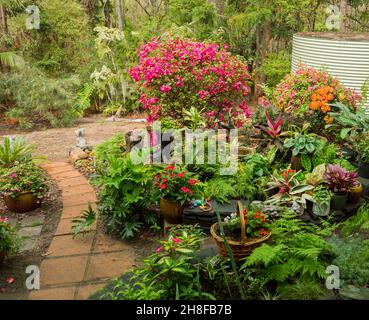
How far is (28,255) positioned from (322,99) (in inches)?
154

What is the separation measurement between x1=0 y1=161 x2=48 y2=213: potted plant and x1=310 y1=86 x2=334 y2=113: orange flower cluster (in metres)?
3.49

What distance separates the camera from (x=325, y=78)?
5844mm

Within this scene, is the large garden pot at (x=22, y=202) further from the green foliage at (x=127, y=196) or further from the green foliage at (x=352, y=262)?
the green foliage at (x=352, y=262)

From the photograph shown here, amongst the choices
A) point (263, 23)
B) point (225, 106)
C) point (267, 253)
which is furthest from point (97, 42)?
point (267, 253)

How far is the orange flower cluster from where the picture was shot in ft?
17.6

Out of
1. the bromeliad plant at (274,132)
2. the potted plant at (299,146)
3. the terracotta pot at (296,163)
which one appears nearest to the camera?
the potted plant at (299,146)

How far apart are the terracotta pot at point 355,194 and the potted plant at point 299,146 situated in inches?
26.6

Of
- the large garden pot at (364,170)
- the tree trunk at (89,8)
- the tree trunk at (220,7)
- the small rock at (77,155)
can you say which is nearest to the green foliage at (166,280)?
the large garden pot at (364,170)

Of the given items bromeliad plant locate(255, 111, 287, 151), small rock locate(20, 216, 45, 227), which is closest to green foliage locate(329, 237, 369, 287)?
bromeliad plant locate(255, 111, 287, 151)

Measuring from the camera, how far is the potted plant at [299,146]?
4.75 m

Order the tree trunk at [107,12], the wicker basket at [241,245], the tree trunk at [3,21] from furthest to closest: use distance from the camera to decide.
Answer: the tree trunk at [107,12] → the tree trunk at [3,21] → the wicker basket at [241,245]

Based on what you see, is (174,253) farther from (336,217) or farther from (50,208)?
(50,208)

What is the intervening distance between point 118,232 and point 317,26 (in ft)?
28.4

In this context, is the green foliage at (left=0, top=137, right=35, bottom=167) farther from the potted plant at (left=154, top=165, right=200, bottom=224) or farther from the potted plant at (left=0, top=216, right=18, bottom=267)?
the potted plant at (left=154, top=165, right=200, bottom=224)
